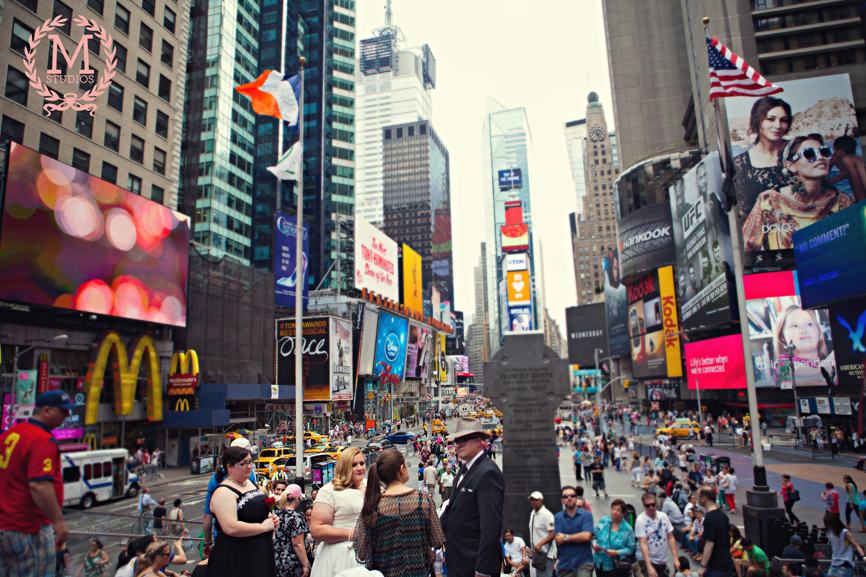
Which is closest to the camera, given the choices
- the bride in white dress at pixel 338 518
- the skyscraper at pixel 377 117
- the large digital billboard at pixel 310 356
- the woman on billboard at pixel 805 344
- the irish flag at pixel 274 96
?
the bride in white dress at pixel 338 518

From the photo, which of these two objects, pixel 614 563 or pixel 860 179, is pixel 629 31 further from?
pixel 614 563

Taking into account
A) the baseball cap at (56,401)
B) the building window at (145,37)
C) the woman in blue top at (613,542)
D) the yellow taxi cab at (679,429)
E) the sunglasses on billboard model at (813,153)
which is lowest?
the yellow taxi cab at (679,429)

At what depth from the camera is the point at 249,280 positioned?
144 feet

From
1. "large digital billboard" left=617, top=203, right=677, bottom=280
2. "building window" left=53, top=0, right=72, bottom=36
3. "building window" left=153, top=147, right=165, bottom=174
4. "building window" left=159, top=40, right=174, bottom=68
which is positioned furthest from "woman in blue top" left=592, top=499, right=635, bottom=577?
"large digital billboard" left=617, top=203, right=677, bottom=280

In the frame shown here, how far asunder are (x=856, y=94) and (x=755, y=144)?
1413 centimetres

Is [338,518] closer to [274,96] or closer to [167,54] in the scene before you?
[274,96]

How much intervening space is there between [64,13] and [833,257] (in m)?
38.8

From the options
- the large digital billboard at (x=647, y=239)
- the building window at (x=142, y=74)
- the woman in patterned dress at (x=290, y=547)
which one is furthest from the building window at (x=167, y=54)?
the large digital billboard at (x=647, y=239)

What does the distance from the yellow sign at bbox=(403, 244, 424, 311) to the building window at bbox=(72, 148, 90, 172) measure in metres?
48.8

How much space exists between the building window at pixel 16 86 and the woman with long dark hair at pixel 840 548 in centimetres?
3590

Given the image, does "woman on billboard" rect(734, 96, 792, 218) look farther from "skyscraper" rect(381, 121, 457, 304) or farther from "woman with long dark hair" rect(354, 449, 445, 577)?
"skyscraper" rect(381, 121, 457, 304)

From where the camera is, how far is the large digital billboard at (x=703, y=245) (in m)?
44.8

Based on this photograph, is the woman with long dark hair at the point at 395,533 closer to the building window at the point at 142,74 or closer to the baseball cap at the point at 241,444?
the baseball cap at the point at 241,444

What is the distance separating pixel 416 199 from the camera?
16900 cm
